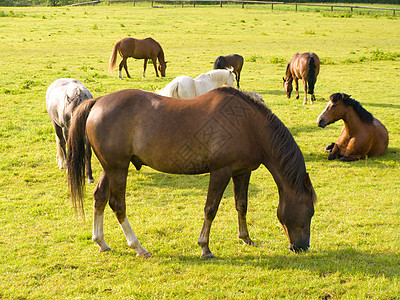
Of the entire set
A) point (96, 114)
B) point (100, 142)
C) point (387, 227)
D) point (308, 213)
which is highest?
point (96, 114)

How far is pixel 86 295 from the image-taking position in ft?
13.4

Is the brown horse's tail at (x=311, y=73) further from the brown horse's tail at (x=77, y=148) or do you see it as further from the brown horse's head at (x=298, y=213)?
the brown horse's tail at (x=77, y=148)

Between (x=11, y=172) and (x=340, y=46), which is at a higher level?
(x=340, y=46)

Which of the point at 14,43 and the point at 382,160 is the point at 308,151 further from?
the point at 14,43

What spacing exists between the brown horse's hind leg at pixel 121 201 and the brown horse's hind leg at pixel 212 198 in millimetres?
656

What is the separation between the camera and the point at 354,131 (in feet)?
27.1

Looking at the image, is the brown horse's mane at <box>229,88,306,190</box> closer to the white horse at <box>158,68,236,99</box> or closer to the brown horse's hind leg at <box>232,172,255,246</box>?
the brown horse's hind leg at <box>232,172,255,246</box>

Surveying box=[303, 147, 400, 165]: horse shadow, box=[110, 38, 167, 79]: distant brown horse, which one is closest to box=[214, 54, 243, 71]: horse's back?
box=[110, 38, 167, 79]: distant brown horse

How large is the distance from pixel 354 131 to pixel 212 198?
476 cm

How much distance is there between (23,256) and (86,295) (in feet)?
3.93

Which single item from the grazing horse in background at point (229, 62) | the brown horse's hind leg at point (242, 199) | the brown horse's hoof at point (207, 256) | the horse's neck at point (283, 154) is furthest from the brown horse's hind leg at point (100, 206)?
the grazing horse in background at point (229, 62)

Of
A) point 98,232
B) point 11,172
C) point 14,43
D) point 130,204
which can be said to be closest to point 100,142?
point 98,232

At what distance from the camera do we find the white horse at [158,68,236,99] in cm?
838

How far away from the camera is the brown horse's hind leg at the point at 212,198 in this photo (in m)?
4.50
